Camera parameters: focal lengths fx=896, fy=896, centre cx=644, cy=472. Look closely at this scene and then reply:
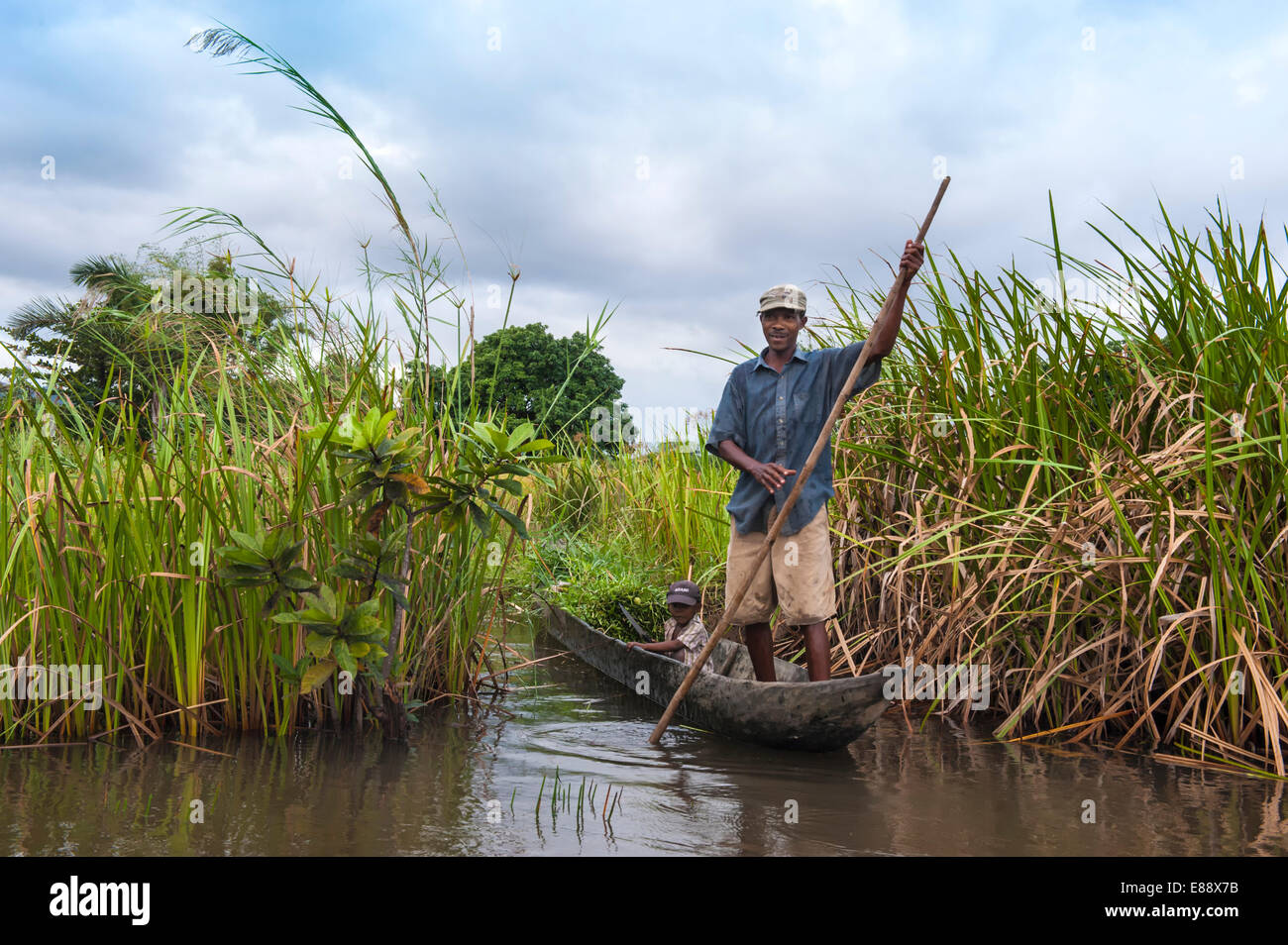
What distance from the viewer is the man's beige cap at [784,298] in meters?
4.66

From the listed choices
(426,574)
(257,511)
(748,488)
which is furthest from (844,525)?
(257,511)

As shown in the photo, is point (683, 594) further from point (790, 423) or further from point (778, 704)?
point (778, 704)

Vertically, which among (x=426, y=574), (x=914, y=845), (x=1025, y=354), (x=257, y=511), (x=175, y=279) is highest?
(x=175, y=279)

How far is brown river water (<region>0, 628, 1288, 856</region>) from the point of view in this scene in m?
2.79

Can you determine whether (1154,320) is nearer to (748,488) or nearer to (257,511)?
(748,488)

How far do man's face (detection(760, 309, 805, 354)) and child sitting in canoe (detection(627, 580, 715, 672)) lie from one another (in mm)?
1758

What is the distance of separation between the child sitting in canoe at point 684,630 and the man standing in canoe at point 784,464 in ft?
2.61

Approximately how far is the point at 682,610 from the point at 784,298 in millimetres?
2122

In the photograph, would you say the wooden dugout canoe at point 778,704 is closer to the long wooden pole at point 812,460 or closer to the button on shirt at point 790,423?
the long wooden pole at point 812,460

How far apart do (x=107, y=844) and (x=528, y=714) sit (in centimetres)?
238

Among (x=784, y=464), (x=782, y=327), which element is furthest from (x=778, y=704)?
(x=782, y=327)

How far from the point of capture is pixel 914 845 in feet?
9.30

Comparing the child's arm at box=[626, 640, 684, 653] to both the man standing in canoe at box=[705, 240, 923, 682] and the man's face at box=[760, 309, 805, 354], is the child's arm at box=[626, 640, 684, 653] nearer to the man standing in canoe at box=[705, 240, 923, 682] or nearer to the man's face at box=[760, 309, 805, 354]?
the man standing in canoe at box=[705, 240, 923, 682]

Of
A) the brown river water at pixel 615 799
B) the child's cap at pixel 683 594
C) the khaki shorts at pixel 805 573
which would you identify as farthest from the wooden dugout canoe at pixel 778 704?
the child's cap at pixel 683 594
